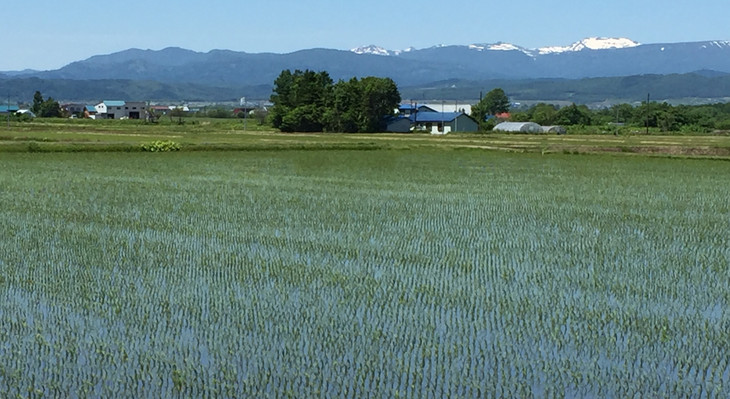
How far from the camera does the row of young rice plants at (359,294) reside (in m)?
5.84

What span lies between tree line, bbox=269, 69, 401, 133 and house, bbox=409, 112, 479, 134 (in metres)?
4.32

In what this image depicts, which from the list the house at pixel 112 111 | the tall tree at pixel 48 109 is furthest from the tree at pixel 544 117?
the house at pixel 112 111

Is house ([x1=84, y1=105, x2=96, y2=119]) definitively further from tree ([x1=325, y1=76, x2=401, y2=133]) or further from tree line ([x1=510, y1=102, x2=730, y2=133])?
tree ([x1=325, y1=76, x2=401, y2=133])

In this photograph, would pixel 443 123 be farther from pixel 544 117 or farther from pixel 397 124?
pixel 544 117

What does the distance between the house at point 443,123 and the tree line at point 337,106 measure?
432 cm

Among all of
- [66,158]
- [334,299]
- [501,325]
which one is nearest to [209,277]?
[334,299]

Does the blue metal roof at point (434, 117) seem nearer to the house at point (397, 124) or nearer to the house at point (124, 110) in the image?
the house at point (397, 124)

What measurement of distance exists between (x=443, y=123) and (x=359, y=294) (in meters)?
58.9

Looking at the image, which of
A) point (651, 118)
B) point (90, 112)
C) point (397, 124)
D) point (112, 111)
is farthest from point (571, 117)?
point (90, 112)

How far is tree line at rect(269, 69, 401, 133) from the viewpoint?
55062 millimetres

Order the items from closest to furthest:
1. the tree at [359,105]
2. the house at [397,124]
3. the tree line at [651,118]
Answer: the tree at [359,105] → the house at [397,124] → the tree line at [651,118]

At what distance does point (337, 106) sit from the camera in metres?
54.8

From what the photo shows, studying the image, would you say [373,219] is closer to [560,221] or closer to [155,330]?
[560,221]

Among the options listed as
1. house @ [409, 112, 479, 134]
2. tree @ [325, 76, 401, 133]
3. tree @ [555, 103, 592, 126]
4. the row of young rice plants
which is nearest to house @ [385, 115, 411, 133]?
tree @ [325, 76, 401, 133]
